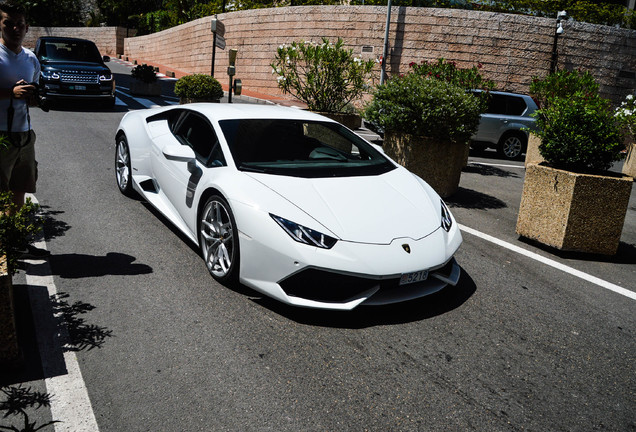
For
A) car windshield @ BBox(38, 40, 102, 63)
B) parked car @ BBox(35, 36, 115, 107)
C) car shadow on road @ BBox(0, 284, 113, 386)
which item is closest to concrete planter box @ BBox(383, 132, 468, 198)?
car shadow on road @ BBox(0, 284, 113, 386)

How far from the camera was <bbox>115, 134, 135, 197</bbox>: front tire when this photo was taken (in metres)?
6.50

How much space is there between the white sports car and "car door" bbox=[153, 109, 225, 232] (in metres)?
0.01

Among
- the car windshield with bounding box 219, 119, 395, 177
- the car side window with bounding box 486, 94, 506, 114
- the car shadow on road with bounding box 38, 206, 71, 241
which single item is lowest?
the car shadow on road with bounding box 38, 206, 71, 241

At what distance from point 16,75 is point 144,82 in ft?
52.8

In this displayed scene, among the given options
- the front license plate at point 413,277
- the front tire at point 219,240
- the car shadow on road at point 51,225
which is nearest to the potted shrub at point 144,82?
the car shadow on road at point 51,225

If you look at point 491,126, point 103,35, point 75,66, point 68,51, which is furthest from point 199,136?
point 103,35

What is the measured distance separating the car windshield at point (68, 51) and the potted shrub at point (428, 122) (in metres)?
10.4

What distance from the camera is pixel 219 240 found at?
4.38 m

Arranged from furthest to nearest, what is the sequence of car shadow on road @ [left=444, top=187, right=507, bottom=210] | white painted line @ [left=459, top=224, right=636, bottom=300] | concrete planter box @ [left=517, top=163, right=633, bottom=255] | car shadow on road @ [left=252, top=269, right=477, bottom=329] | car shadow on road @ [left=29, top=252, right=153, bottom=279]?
1. car shadow on road @ [left=444, top=187, right=507, bottom=210]
2. concrete planter box @ [left=517, top=163, right=633, bottom=255]
3. white painted line @ [left=459, top=224, right=636, bottom=300]
4. car shadow on road @ [left=29, top=252, right=153, bottom=279]
5. car shadow on road @ [left=252, top=269, right=477, bottom=329]

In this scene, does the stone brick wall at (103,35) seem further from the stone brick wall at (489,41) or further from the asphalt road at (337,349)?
the asphalt road at (337,349)

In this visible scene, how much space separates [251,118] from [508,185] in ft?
20.3

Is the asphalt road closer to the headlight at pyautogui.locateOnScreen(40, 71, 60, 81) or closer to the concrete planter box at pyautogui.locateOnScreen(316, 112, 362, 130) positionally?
the concrete planter box at pyautogui.locateOnScreen(316, 112, 362, 130)

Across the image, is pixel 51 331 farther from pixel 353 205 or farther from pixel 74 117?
pixel 74 117

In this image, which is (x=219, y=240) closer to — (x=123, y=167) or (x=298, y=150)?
(x=298, y=150)
